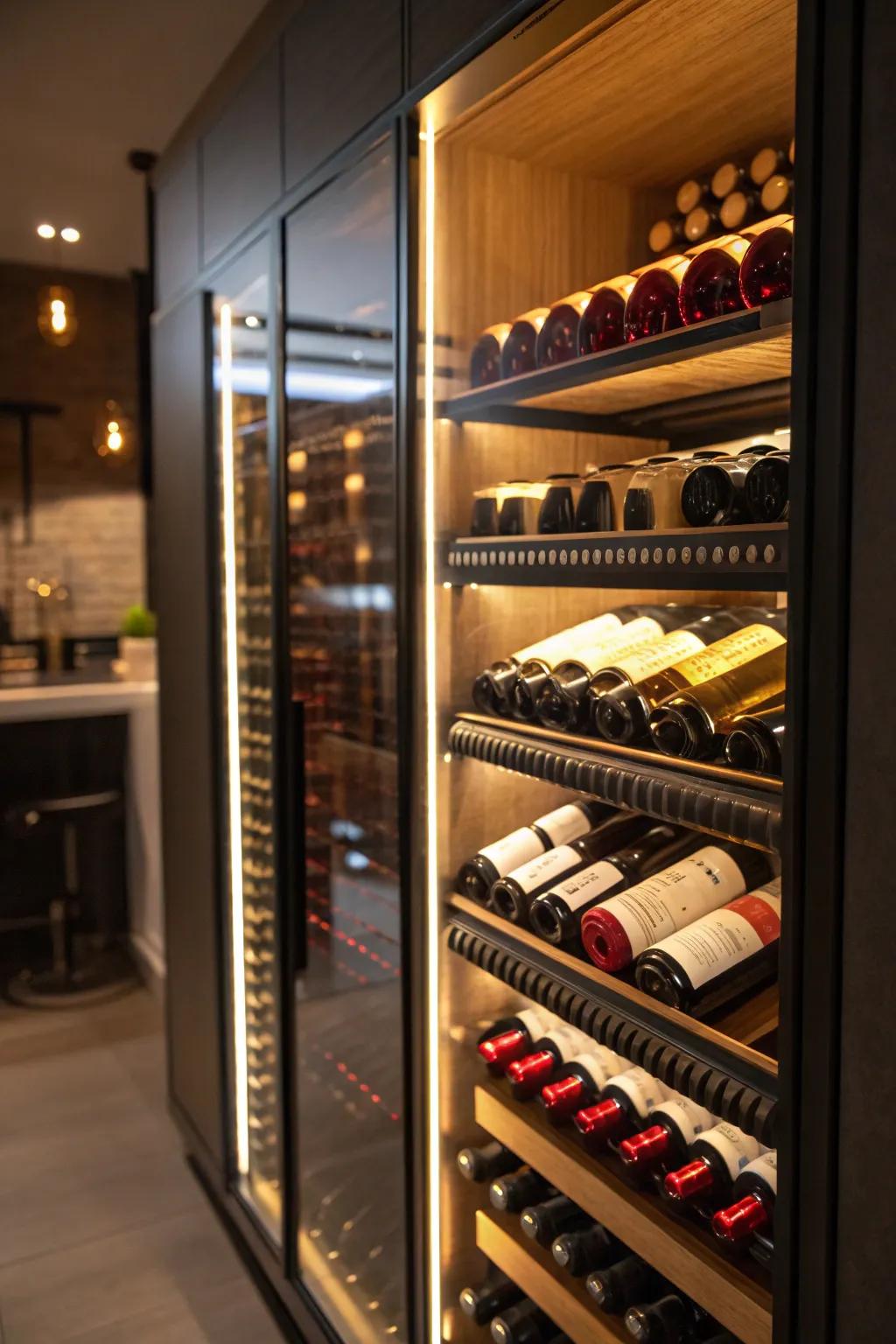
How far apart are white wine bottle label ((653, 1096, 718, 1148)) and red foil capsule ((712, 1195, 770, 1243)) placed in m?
0.15

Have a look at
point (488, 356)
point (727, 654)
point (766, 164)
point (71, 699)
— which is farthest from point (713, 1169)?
point (71, 699)

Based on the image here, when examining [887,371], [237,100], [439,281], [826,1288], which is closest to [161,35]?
[237,100]

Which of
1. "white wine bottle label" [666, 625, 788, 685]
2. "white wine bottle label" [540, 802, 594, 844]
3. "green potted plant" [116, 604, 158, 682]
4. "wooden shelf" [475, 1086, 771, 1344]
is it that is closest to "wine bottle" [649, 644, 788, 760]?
"white wine bottle label" [666, 625, 788, 685]

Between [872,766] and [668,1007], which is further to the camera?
[668,1007]

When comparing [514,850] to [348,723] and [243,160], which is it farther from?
[243,160]

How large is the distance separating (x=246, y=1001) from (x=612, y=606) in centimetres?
132

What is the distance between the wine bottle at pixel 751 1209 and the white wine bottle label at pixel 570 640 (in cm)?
67

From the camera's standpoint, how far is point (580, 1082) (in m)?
1.45

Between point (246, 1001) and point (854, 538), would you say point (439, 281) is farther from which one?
point (246, 1001)

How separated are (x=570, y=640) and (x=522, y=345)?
0.42 m

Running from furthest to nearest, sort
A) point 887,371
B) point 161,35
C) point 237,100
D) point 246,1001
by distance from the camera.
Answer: point 161,35 → point 246,1001 → point 237,100 → point 887,371

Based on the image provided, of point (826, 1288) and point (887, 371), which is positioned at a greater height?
point (887, 371)

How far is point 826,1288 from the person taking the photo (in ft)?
2.96

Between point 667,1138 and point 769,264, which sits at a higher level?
point 769,264
